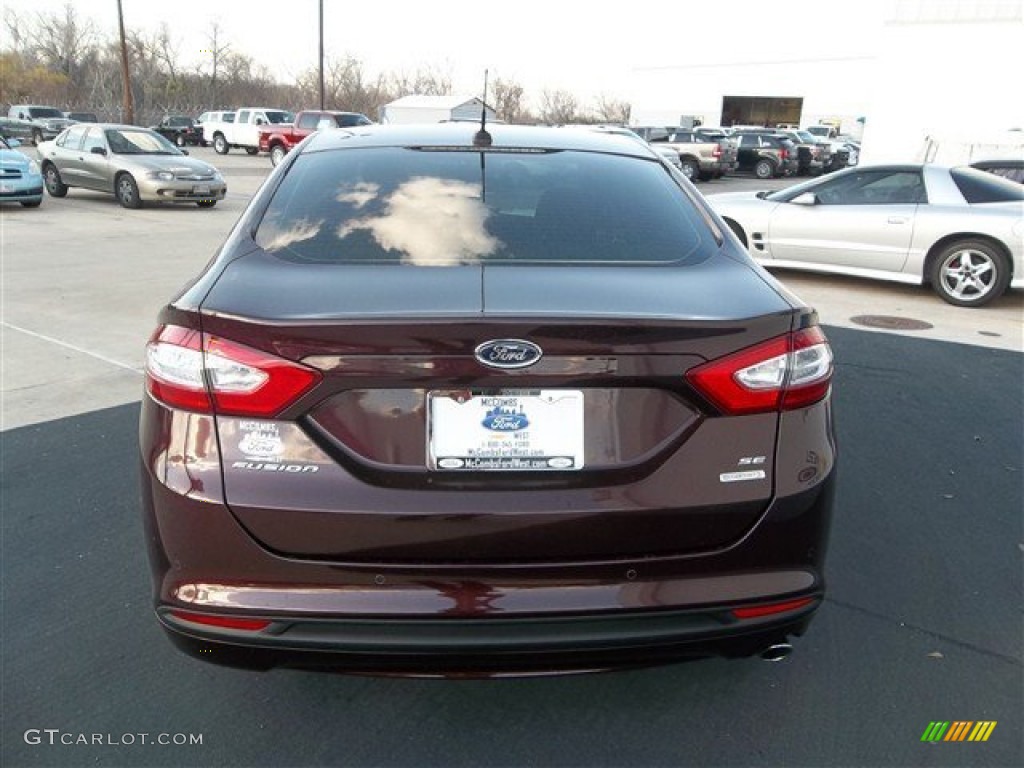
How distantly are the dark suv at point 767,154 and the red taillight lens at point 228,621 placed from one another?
112 ft

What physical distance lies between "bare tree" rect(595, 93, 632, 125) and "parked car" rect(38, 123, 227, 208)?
62806 mm

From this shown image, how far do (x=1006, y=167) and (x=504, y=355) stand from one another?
13743 mm

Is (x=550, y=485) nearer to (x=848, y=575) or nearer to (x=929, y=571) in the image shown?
(x=848, y=575)

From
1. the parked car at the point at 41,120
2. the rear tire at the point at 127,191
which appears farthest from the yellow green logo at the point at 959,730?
the parked car at the point at 41,120

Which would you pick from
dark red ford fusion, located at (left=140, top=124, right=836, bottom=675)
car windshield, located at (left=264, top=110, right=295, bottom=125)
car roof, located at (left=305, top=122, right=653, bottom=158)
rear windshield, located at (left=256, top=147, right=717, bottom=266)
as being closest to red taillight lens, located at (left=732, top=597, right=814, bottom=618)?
dark red ford fusion, located at (left=140, top=124, right=836, bottom=675)

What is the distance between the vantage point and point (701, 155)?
29.7 metres

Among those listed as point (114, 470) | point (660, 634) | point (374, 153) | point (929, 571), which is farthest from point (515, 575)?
point (114, 470)

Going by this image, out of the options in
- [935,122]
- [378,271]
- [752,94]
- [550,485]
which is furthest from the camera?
[752,94]

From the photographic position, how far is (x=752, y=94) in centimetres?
7225

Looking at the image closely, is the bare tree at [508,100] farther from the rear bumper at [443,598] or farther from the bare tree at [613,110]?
the rear bumper at [443,598]

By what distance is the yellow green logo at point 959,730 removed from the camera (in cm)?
254

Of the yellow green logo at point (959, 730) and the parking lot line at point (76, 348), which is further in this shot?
the parking lot line at point (76, 348)

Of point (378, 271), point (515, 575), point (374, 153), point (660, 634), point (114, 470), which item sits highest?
point (374, 153)

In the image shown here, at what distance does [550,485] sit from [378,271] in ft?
2.44
